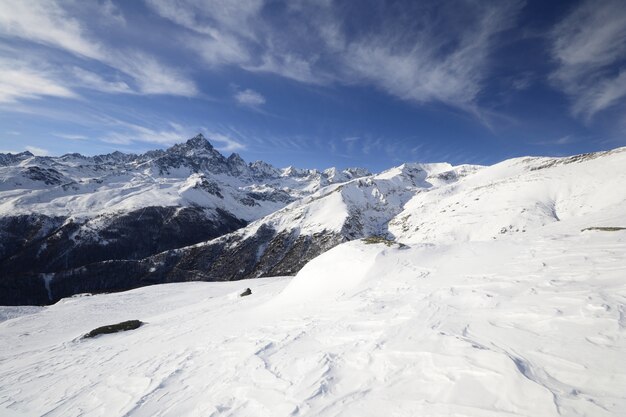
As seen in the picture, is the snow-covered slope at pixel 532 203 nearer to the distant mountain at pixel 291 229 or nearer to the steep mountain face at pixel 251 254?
the distant mountain at pixel 291 229

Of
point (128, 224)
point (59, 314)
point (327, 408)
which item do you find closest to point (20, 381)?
point (327, 408)

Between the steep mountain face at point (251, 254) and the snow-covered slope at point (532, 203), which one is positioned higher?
the snow-covered slope at point (532, 203)

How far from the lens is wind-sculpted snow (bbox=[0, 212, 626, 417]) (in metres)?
5.43

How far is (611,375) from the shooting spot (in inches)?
199

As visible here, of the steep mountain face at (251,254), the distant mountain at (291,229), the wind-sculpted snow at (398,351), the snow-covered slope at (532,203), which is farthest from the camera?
the steep mountain face at (251,254)

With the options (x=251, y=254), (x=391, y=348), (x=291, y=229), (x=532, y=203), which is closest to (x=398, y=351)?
(x=391, y=348)

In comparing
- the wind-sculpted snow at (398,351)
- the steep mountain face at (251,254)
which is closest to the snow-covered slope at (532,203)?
the steep mountain face at (251,254)

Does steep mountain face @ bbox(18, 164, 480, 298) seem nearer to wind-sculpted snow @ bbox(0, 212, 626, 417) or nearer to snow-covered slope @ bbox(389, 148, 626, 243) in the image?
snow-covered slope @ bbox(389, 148, 626, 243)

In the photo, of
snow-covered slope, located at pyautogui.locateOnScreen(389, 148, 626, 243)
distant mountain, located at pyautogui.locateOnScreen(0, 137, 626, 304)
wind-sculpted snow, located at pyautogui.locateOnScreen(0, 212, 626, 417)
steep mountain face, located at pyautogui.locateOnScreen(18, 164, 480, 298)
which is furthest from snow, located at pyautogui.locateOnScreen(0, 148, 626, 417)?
steep mountain face, located at pyautogui.locateOnScreen(18, 164, 480, 298)

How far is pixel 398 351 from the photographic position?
24.0 ft

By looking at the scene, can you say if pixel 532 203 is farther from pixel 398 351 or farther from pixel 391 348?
pixel 398 351

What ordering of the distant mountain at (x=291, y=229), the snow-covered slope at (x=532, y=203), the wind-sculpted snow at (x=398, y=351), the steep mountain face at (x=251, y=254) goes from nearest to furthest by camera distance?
the wind-sculpted snow at (x=398, y=351), the snow-covered slope at (x=532, y=203), the distant mountain at (x=291, y=229), the steep mountain face at (x=251, y=254)

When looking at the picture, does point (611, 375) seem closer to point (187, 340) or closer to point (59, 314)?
point (187, 340)

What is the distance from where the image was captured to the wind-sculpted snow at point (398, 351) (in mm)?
5426
